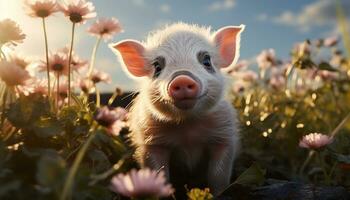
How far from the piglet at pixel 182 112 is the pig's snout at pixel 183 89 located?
3 centimetres

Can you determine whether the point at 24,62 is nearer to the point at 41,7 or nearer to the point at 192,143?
the point at 41,7

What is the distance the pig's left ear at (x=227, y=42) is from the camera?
14.2ft

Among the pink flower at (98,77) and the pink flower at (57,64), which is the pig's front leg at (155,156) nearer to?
the pink flower at (57,64)

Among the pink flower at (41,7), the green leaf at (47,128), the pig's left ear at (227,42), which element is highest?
the pink flower at (41,7)

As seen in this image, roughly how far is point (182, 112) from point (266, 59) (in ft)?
12.3

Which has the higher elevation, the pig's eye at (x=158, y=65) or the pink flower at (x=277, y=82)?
the pig's eye at (x=158, y=65)

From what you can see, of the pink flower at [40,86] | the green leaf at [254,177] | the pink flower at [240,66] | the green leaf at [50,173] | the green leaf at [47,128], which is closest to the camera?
the green leaf at [50,173]

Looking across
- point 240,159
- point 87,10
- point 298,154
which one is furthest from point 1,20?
point 298,154

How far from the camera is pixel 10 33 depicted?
10.5 feet

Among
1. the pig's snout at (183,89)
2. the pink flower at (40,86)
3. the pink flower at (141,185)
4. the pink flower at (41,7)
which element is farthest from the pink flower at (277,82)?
the pink flower at (141,185)

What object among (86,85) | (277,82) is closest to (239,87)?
(277,82)

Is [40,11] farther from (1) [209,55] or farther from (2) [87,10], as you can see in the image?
(1) [209,55]

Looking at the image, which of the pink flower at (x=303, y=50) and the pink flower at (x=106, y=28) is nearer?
the pink flower at (x=106, y=28)

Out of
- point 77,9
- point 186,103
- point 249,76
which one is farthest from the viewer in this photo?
point 249,76
